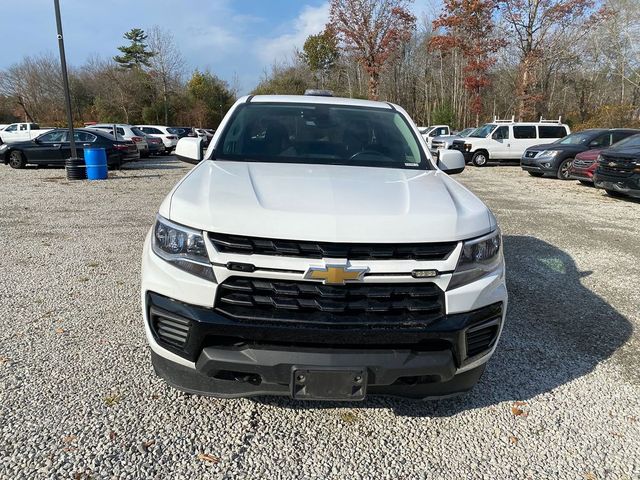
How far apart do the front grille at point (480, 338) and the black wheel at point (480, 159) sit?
18.7 meters

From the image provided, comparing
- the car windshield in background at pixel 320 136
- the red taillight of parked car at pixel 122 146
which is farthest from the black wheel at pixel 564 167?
the red taillight of parked car at pixel 122 146

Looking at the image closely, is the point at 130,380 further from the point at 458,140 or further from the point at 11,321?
the point at 458,140

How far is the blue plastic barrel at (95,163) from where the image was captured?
1270cm

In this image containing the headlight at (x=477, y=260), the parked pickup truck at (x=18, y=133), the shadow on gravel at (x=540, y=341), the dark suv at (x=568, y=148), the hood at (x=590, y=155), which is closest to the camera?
the headlight at (x=477, y=260)

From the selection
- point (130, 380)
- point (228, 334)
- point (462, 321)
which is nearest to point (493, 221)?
point (462, 321)

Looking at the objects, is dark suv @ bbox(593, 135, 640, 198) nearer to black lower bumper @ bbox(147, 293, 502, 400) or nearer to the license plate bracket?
black lower bumper @ bbox(147, 293, 502, 400)

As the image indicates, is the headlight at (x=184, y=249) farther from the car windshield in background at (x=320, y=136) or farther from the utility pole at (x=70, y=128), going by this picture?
the utility pole at (x=70, y=128)

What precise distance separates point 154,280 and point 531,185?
45.2 feet

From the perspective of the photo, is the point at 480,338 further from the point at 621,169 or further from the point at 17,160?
the point at 17,160

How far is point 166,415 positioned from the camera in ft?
8.08

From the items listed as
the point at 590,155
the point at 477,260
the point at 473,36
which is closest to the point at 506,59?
the point at 473,36

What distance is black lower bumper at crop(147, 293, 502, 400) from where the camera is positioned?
6.43ft

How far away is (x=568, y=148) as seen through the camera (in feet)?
48.3

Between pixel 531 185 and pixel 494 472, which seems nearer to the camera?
pixel 494 472
